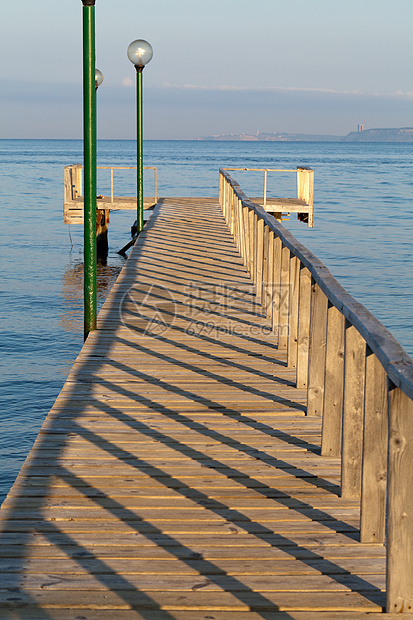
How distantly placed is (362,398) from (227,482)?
881 mm

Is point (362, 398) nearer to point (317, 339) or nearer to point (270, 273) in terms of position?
point (317, 339)

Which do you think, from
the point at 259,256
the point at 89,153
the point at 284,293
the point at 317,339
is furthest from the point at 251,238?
the point at 317,339

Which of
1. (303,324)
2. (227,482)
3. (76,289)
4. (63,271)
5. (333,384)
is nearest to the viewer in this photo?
(227,482)

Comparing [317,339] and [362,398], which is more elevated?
[317,339]

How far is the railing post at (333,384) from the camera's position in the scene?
14.8 feet

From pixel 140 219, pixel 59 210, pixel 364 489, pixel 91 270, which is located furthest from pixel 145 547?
pixel 59 210

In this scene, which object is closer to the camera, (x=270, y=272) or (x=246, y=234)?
(x=270, y=272)

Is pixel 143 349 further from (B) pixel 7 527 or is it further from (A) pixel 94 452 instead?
(B) pixel 7 527

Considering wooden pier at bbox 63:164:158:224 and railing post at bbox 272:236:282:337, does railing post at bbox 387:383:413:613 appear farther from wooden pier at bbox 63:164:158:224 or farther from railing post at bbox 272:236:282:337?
wooden pier at bbox 63:164:158:224

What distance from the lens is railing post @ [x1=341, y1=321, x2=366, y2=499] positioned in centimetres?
397

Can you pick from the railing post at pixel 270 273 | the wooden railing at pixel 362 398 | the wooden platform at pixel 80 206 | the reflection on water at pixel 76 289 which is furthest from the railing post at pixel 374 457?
the wooden platform at pixel 80 206

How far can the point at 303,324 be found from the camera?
5.89 meters

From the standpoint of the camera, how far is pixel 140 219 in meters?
15.5

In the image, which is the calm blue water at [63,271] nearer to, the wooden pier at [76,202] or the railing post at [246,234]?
the wooden pier at [76,202]
